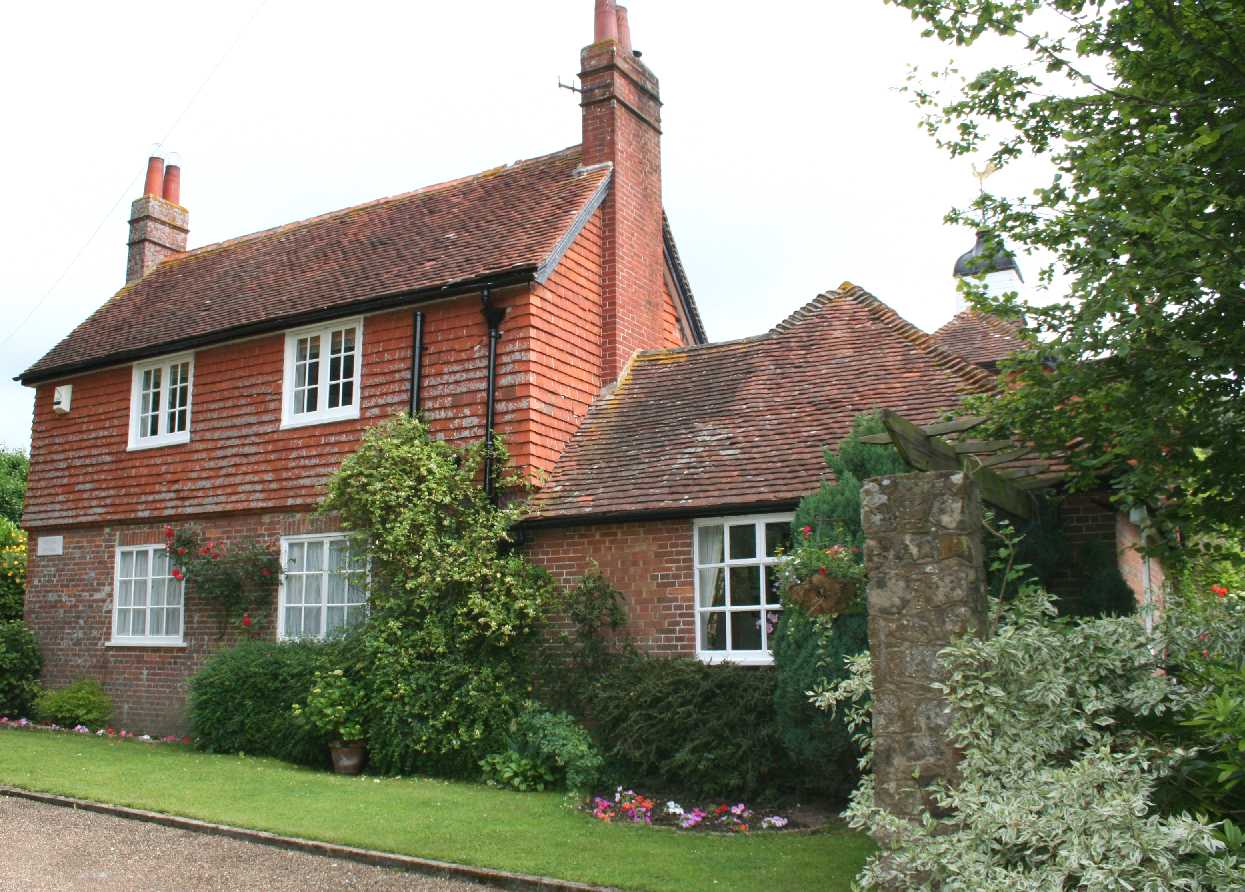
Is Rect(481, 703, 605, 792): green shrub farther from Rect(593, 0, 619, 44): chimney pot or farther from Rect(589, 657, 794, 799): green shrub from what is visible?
Rect(593, 0, 619, 44): chimney pot

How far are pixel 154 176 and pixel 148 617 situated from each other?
859cm

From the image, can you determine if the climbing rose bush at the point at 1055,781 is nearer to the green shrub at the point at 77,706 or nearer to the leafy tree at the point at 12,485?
the green shrub at the point at 77,706

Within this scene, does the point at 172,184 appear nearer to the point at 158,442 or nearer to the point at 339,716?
the point at 158,442

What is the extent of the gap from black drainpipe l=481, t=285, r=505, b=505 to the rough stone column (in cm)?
705

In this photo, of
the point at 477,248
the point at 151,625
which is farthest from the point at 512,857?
the point at 151,625

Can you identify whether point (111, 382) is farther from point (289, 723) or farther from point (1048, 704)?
point (1048, 704)

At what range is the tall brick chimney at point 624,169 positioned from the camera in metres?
15.1

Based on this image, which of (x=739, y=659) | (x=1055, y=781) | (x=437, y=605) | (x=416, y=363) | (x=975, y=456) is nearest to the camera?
(x=1055, y=781)

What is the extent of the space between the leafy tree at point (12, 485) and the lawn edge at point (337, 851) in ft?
88.4

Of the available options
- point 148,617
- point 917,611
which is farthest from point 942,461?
point 148,617

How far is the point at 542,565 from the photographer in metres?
12.5

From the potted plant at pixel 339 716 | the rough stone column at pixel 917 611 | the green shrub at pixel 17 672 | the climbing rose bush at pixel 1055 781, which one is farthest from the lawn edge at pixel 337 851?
the green shrub at pixel 17 672

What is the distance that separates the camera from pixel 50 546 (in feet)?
56.0

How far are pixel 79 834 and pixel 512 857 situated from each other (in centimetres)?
368
